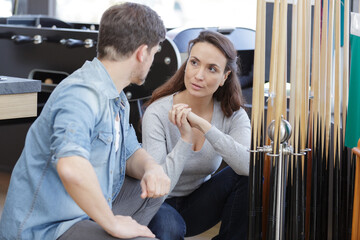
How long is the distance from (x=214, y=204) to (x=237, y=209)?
3.8 inches

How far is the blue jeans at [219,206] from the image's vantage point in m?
2.12

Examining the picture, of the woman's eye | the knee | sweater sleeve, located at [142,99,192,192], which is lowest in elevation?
the knee

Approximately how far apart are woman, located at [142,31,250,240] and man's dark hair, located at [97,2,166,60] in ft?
1.87

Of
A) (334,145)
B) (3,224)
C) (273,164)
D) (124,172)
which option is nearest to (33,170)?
(3,224)

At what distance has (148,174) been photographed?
157cm

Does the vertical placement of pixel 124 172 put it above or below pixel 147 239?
above

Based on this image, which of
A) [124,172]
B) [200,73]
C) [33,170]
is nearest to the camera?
[33,170]

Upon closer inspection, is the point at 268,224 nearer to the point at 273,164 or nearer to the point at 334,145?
the point at 273,164

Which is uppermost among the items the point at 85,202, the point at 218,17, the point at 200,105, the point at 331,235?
the point at 218,17

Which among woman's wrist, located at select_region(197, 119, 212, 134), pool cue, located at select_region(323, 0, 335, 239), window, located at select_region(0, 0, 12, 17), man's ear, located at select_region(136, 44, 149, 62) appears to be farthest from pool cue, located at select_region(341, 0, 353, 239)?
window, located at select_region(0, 0, 12, 17)

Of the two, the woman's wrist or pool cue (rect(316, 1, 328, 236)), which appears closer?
pool cue (rect(316, 1, 328, 236))

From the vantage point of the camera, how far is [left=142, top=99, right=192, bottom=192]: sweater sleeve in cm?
198

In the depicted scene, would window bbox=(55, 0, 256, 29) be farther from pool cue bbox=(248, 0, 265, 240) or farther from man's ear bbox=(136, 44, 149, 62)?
man's ear bbox=(136, 44, 149, 62)

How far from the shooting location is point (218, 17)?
380 cm
